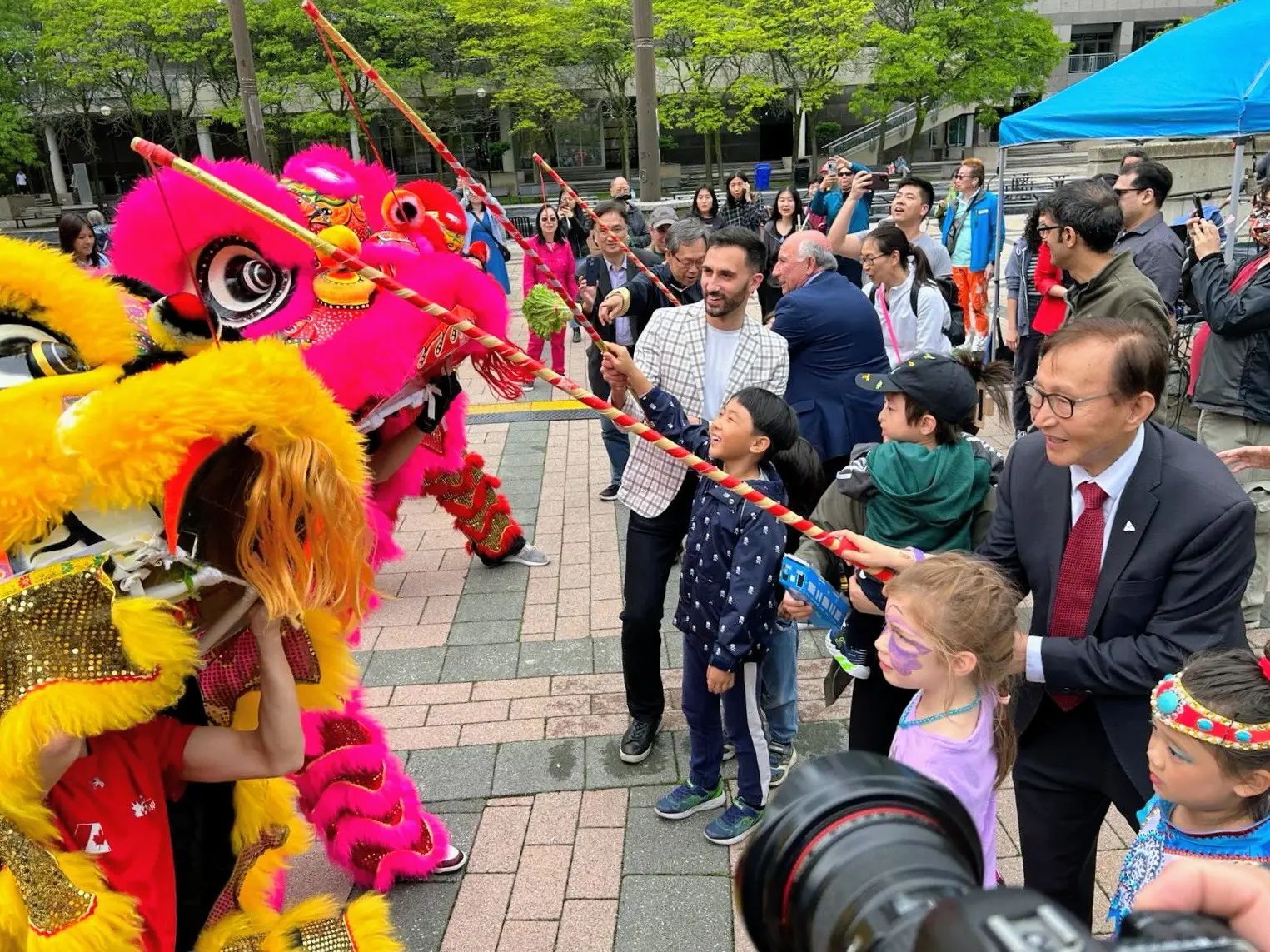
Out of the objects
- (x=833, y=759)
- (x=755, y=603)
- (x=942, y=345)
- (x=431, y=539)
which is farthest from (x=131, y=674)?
(x=942, y=345)

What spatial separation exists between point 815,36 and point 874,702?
29918 mm

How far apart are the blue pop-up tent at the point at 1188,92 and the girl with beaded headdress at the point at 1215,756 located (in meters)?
5.43

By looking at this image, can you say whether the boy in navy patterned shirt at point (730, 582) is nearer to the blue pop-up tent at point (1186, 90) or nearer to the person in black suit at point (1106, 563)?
the person in black suit at point (1106, 563)

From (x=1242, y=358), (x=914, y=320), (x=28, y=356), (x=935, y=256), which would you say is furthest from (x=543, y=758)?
(x=935, y=256)

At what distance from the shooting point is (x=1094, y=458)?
2.07 m

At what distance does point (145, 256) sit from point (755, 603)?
205cm

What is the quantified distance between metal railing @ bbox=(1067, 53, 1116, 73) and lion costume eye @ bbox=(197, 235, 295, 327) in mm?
46698

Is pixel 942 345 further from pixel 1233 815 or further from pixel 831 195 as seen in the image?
pixel 831 195

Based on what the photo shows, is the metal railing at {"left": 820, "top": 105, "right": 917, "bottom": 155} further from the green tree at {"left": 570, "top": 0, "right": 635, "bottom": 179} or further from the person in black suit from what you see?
the person in black suit

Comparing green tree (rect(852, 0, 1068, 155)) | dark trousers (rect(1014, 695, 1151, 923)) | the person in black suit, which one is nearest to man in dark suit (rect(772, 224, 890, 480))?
the person in black suit

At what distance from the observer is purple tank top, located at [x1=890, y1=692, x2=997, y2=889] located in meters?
2.05

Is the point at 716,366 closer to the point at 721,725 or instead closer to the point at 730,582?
the point at 730,582

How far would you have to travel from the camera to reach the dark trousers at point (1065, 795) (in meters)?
2.21

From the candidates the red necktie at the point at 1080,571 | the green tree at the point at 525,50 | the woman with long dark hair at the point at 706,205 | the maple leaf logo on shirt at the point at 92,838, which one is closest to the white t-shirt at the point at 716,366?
the red necktie at the point at 1080,571
